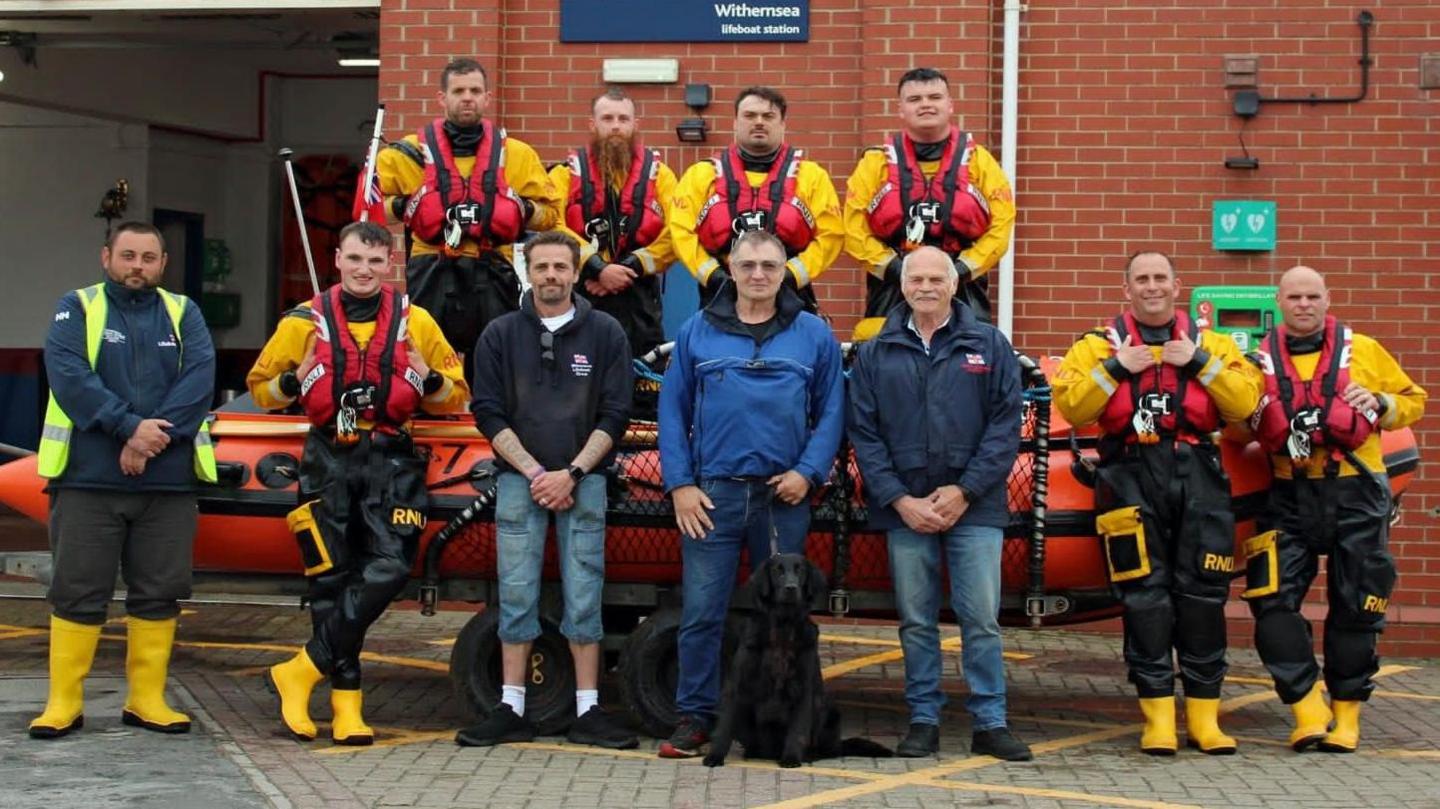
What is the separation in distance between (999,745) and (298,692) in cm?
286

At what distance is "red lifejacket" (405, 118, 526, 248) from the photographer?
9859 millimetres

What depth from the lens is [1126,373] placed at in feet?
28.8

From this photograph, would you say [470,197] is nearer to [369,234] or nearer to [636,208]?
[636,208]

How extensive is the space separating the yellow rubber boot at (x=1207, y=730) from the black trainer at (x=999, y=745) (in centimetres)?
71

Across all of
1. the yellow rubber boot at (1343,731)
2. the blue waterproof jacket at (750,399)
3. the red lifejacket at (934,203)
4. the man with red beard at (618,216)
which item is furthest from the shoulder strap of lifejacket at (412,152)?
A: the yellow rubber boot at (1343,731)

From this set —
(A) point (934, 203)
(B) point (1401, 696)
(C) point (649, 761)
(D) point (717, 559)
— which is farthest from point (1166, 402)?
(B) point (1401, 696)

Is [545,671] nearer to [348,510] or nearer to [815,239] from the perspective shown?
[348,510]

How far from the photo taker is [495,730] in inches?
349

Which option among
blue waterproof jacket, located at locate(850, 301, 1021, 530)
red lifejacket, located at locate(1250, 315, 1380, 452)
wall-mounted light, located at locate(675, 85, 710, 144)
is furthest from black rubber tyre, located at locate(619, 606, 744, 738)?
wall-mounted light, located at locate(675, 85, 710, 144)

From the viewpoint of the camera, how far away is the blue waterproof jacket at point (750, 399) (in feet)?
28.4

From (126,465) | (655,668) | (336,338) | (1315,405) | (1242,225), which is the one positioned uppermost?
(1242,225)

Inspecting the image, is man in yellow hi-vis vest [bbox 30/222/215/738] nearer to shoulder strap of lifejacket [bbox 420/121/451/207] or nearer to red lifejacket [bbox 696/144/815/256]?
shoulder strap of lifejacket [bbox 420/121/451/207]

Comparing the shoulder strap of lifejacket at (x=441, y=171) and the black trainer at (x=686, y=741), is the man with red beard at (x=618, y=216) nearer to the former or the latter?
the shoulder strap of lifejacket at (x=441, y=171)

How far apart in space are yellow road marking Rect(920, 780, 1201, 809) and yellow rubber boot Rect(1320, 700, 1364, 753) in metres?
1.46
